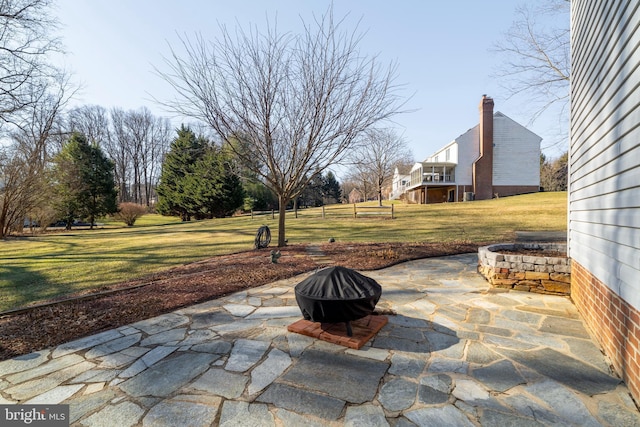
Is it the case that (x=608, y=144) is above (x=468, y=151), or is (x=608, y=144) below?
below

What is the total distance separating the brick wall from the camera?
7.25 feet

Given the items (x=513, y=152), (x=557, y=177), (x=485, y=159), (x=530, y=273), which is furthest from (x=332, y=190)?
(x=530, y=273)

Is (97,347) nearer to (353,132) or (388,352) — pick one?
(388,352)

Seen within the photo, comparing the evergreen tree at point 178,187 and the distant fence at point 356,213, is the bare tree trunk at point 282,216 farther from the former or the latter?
the evergreen tree at point 178,187

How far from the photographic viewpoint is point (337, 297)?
2730 mm

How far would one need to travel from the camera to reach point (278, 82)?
7527 mm

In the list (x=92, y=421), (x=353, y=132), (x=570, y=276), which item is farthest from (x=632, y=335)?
(x=353, y=132)

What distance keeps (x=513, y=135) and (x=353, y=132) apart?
87.7 feet

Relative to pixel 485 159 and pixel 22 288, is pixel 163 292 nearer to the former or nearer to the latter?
pixel 22 288

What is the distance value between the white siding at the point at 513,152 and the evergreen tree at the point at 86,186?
3583cm

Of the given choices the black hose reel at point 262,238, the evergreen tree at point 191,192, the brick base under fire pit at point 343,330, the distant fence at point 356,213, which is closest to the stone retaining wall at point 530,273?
the brick base under fire pit at point 343,330

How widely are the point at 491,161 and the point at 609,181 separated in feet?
93.1

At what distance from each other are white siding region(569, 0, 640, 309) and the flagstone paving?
857mm

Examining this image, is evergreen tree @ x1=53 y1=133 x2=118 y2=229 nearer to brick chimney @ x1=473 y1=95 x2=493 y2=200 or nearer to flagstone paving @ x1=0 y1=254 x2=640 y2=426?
flagstone paving @ x1=0 y1=254 x2=640 y2=426
